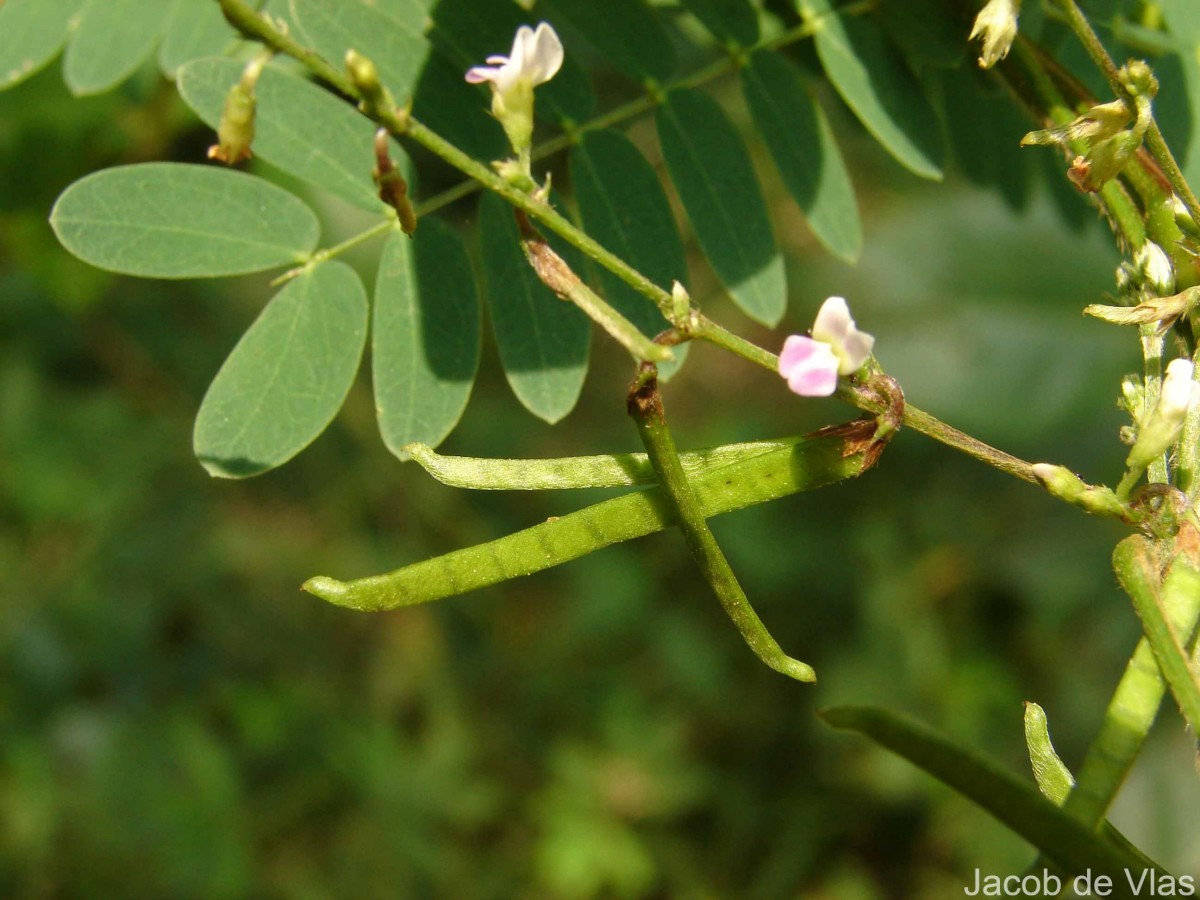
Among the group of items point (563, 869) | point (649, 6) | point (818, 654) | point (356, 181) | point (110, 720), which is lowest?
point (563, 869)

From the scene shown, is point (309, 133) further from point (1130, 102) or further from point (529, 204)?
point (1130, 102)

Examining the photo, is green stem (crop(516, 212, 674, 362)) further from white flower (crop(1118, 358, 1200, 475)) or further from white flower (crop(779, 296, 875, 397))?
white flower (crop(1118, 358, 1200, 475))

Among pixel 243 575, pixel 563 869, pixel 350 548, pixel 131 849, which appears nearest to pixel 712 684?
pixel 563 869

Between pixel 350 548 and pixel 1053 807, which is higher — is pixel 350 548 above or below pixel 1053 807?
below

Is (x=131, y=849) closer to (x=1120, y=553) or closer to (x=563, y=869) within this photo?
(x=563, y=869)

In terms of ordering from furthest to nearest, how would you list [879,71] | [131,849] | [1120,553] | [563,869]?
[563,869], [131,849], [879,71], [1120,553]

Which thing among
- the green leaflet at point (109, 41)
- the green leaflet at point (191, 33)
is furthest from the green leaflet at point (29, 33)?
the green leaflet at point (191, 33)
